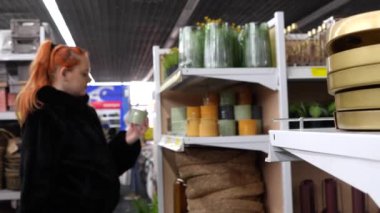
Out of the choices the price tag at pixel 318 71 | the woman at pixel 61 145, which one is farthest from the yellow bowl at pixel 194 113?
the price tag at pixel 318 71

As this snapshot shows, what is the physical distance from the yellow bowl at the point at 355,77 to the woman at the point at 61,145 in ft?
4.97

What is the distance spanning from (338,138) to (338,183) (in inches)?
74.9

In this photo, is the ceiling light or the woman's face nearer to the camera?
the woman's face

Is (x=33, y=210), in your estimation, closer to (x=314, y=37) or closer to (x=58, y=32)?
(x=314, y=37)

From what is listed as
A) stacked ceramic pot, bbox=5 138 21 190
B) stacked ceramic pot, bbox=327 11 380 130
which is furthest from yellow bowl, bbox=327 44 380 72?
stacked ceramic pot, bbox=5 138 21 190

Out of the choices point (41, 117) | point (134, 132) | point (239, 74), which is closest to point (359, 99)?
point (239, 74)

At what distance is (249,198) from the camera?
2248 millimetres

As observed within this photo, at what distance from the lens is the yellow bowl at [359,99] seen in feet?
1.96

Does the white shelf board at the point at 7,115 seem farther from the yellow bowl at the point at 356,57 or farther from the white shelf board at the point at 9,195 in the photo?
the yellow bowl at the point at 356,57

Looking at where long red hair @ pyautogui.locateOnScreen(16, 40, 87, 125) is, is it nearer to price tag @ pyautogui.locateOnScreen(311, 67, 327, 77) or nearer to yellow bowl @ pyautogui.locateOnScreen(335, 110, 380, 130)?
price tag @ pyautogui.locateOnScreen(311, 67, 327, 77)

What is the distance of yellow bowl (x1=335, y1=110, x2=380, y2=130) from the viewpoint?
0.60 m

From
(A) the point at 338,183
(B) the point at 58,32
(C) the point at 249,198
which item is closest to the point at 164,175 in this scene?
(C) the point at 249,198

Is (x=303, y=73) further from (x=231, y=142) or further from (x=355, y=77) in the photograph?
(x=355, y=77)

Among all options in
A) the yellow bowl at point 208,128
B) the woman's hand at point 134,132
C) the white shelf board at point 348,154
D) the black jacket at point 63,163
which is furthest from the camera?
the woman's hand at point 134,132
